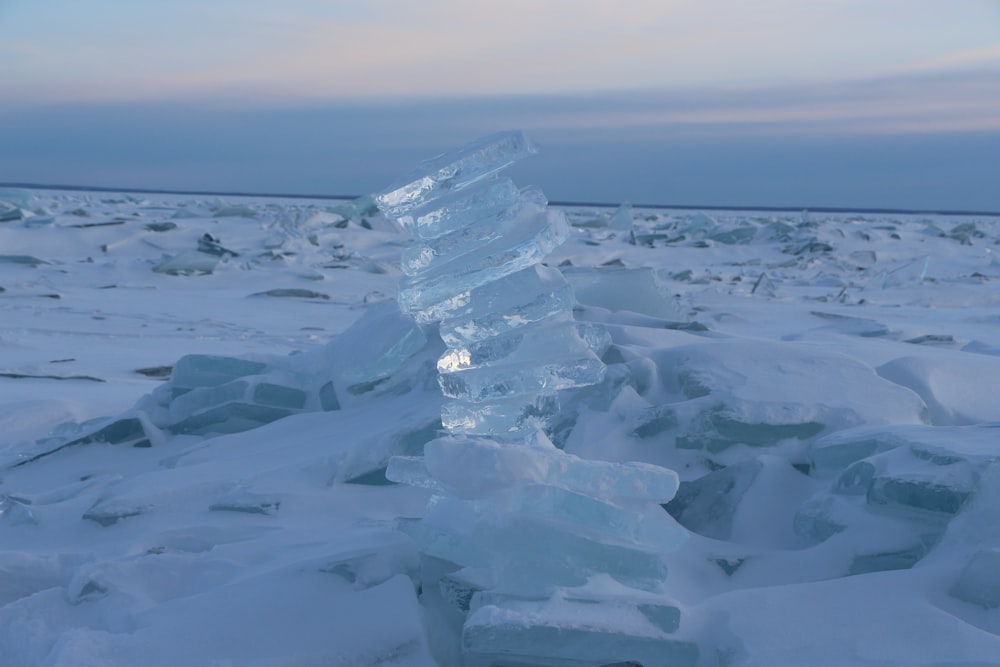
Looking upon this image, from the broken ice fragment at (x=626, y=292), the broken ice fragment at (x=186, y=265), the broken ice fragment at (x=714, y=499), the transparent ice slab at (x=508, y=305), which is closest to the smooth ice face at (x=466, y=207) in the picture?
the transparent ice slab at (x=508, y=305)

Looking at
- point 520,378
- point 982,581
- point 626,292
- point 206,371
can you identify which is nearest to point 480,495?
point 520,378

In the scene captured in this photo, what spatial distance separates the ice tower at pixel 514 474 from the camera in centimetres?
139

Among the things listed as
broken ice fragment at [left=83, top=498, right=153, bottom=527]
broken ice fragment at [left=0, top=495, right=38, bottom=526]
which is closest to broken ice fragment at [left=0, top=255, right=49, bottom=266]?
broken ice fragment at [left=0, top=495, right=38, bottom=526]

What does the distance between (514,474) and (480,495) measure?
0.25 ft

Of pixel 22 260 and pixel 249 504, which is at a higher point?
pixel 249 504

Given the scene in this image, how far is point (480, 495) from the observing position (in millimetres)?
1519

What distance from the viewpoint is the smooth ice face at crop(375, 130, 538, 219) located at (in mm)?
1906

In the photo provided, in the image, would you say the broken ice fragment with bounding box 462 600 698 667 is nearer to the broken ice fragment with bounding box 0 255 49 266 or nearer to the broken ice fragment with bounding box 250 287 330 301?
the broken ice fragment with bounding box 250 287 330 301

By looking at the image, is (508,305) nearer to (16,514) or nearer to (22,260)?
(16,514)

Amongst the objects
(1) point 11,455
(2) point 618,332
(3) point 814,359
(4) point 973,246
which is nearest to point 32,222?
(1) point 11,455

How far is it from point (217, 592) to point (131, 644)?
6.7 inches

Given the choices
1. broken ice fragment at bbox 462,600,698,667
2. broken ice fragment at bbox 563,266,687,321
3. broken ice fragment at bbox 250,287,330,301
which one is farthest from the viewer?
broken ice fragment at bbox 250,287,330,301

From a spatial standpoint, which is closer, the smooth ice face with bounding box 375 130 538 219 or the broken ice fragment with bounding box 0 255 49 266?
the smooth ice face with bounding box 375 130 538 219

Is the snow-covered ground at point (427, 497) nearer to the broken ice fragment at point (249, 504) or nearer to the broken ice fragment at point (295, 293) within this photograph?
the broken ice fragment at point (249, 504)
